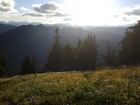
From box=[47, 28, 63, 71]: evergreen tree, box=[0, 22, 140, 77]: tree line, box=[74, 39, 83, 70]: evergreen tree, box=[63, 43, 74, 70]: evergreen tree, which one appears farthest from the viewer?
box=[63, 43, 74, 70]: evergreen tree

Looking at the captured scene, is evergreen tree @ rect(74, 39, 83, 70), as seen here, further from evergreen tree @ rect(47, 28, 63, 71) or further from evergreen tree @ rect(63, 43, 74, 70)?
evergreen tree @ rect(63, 43, 74, 70)

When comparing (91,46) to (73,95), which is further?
(91,46)

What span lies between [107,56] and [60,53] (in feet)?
47.9

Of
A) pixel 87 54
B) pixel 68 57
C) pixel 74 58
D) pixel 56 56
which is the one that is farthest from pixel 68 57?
pixel 87 54

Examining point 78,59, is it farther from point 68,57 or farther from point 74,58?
point 68,57

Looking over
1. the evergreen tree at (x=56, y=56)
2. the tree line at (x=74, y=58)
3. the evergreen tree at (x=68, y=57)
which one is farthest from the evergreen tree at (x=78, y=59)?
the evergreen tree at (x=68, y=57)

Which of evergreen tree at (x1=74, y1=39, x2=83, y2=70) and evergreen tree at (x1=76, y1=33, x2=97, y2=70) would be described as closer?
evergreen tree at (x1=76, y1=33, x2=97, y2=70)

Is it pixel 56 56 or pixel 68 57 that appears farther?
pixel 68 57

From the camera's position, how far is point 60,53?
96.8 metres

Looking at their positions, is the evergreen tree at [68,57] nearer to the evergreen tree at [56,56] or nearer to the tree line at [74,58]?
the tree line at [74,58]

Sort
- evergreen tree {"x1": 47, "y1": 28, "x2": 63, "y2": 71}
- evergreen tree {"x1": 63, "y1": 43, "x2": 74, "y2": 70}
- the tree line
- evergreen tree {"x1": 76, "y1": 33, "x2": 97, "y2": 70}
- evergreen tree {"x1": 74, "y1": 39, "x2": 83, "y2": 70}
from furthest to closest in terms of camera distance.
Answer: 1. evergreen tree {"x1": 63, "y1": 43, "x2": 74, "y2": 70}
2. evergreen tree {"x1": 47, "y1": 28, "x2": 63, "y2": 71}
3. evergreen tree {"x1": 74, "y1": 39, "x2": 83, "y2": 70}
4. evergreen tree {"x1": 76, "y1": 33, "x2": 97, "y2": 70}
5. the tree line

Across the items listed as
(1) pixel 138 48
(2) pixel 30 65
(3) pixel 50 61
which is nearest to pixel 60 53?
(3) pixel 50 61

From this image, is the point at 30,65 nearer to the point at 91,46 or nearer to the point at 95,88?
the point at 91,46

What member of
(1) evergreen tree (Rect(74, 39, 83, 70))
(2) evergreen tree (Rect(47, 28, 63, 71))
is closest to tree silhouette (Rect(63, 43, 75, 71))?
(2) evergreen tree (Rect(47, 28, 63, 71))
